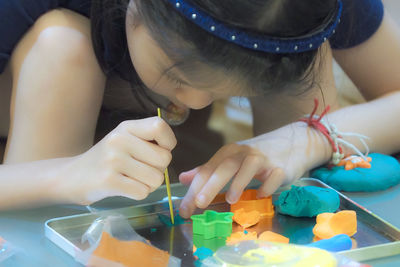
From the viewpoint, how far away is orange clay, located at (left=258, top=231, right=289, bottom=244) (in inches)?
25.3

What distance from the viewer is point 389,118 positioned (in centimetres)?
95

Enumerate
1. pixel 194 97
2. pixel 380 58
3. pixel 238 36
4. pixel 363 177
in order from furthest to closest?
1. pixel 380 58
2. pixel 363 177
3. pixel 194 97
4. pixel 238 36

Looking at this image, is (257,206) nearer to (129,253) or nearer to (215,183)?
(215,183)

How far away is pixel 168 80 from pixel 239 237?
0.66ft

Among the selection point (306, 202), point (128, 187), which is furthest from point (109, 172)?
point (306, 202)

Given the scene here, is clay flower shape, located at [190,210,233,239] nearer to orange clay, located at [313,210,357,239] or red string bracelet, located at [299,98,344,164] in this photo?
orange clay, located at [313,210,357,239]

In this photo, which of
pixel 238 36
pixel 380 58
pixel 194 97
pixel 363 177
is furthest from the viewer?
pixel 380 58

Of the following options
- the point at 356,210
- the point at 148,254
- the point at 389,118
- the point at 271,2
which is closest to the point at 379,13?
Answer: the point at 389,118

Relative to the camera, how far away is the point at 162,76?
2.15ft

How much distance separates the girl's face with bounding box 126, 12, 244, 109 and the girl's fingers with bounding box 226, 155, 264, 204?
108 mm

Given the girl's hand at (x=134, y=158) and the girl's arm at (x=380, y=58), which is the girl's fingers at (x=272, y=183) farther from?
the girl's arm at (x=380, y=58)

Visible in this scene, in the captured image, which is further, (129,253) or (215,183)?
(215,183)

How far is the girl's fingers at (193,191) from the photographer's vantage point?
694 millimetres

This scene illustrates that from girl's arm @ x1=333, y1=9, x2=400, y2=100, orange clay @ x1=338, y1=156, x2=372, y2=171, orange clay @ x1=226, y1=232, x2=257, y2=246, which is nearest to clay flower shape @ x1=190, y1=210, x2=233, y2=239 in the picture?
orange clay @ x1=226, y1=232, x2=257, y2=246
